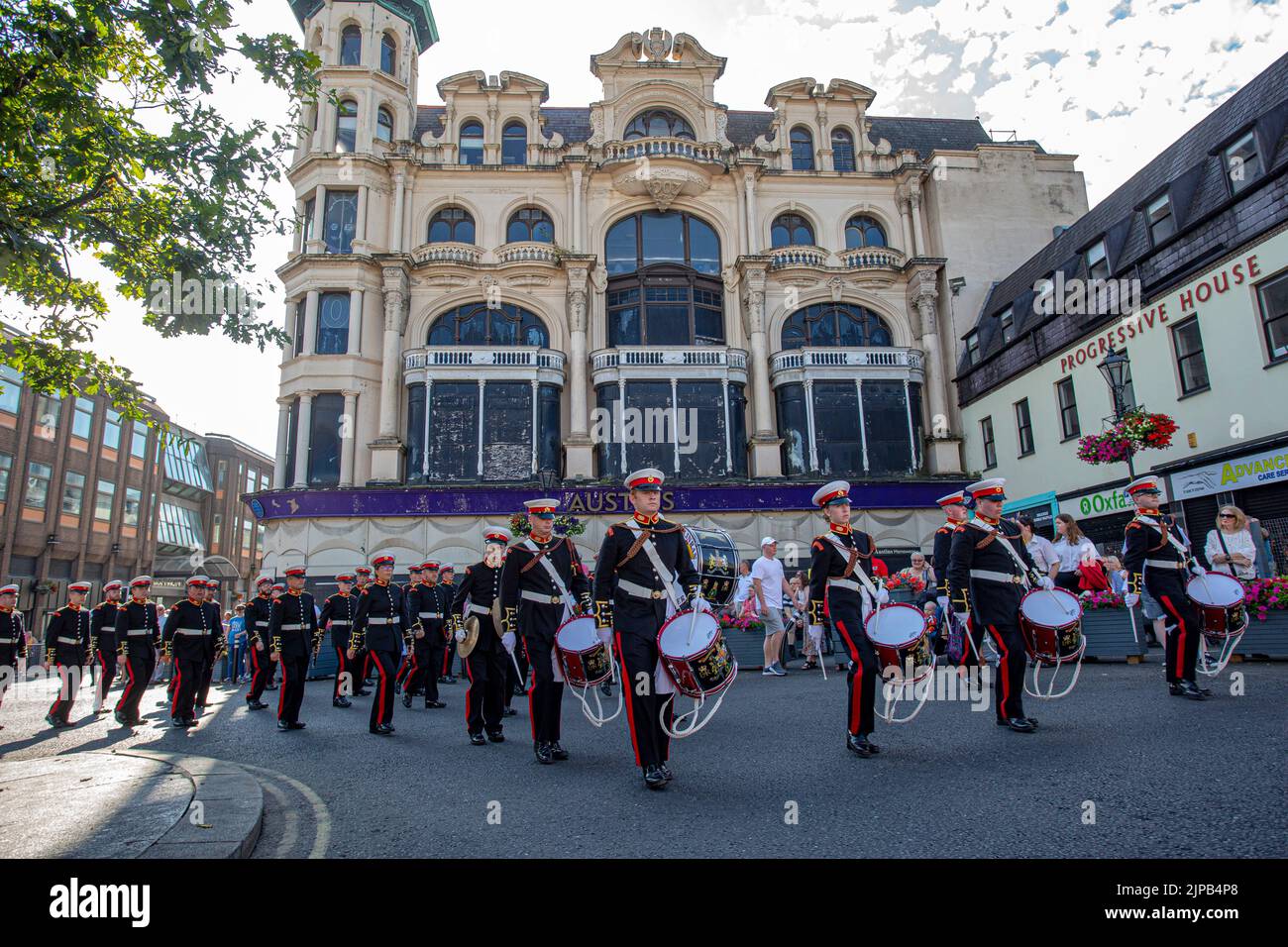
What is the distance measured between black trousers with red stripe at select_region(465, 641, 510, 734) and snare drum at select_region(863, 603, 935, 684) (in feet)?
12.8

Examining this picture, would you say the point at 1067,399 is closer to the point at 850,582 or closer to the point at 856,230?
the point at 856,230

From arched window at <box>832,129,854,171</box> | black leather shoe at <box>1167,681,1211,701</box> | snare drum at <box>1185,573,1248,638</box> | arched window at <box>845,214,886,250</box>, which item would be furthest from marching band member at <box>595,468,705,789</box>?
arched window at <box>832,129,854,171</box>

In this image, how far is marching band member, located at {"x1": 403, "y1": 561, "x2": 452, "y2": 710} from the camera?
11.4 metres

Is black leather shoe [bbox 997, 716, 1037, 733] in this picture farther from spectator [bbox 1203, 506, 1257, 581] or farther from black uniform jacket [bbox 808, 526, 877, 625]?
spectator [bbox 1203, 506, 1257, 581]

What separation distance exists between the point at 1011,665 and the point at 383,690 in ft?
21.7

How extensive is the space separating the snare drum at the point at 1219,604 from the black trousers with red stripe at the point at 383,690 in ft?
28.7

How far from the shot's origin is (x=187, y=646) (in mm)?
10617

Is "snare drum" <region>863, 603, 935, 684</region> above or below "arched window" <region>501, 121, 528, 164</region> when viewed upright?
below

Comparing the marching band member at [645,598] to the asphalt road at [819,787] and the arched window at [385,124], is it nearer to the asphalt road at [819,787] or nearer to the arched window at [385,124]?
the asphalt road at [819,787]

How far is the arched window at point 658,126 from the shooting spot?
31.0 meters

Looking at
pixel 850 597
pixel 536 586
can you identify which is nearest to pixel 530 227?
pixel 536 586

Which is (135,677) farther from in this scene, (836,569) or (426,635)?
(836,569)

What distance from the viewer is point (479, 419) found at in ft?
87.7
